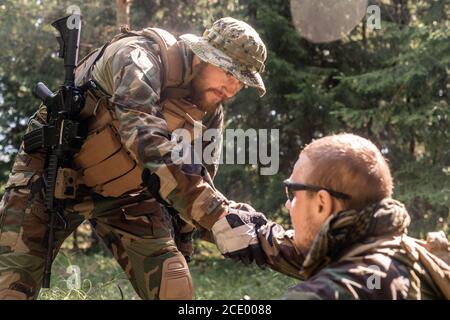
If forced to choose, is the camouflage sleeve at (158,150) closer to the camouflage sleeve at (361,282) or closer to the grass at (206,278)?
the camouflage sleeve at (361,282)

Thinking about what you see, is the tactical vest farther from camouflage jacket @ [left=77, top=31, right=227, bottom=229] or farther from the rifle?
camouflage jacket @ [left=77, top=31, right=227, bottom=229]

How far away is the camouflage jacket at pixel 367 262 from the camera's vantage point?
1729 millimetres

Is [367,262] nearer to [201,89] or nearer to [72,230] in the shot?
[201,89]

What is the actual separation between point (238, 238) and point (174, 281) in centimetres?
86

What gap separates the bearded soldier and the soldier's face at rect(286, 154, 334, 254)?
2.69 ft

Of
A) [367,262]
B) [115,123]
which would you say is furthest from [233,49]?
[367,262]

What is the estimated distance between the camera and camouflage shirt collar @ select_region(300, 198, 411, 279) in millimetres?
1857

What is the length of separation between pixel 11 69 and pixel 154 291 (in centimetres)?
878

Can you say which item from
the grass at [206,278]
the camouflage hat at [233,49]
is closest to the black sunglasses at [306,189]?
the camouflage hat at [233,49]

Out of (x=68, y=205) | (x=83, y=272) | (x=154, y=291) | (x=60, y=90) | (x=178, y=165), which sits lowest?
(x=83, y=272)

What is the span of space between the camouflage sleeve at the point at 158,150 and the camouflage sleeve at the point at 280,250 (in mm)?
231

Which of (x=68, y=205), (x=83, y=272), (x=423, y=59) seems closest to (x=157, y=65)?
(x=68, y=205)

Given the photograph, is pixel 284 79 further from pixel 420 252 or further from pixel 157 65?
pixel 420 252

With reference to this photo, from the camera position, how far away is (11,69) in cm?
1147
